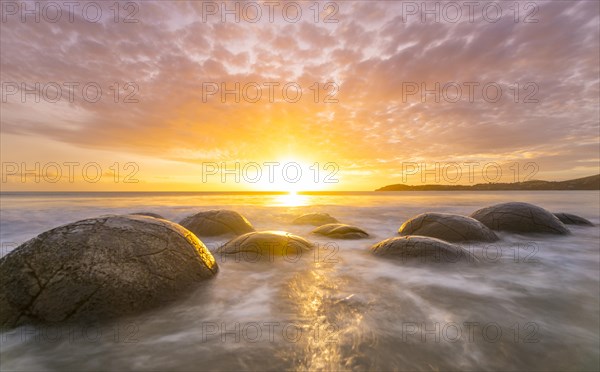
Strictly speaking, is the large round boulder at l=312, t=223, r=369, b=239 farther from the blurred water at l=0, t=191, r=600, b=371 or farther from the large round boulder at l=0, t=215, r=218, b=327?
the large round boulder at l=0, t=215, r=218, b=327

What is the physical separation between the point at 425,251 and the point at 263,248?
3087 millimetres

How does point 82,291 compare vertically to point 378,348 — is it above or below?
above

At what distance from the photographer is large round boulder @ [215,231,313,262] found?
5919 mm

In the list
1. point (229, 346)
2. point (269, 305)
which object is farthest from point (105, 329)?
point (269, 305)

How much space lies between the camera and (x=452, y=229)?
745 cm

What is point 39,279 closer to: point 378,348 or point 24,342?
point 24,342

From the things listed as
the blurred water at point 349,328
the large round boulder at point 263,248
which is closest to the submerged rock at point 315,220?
the large round boulder at point 263,248

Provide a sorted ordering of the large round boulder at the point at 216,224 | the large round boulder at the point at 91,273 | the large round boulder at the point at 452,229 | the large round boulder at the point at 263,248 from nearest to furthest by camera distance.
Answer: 1. the large round boulder at the point at 91,273
2. the large round boulder at the point at 263,248
3. the large round boulder at the point at 452,229
4. the large round boulder at the point at 216,224

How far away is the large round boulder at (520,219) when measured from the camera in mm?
8773

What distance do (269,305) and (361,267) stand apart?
221cm

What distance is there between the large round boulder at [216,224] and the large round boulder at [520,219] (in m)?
7.38

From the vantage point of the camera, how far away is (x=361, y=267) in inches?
212

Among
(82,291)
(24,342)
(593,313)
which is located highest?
(82,291)

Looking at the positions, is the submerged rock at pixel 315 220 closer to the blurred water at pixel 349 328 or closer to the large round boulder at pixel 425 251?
the large round boulder at pixel 425 251
